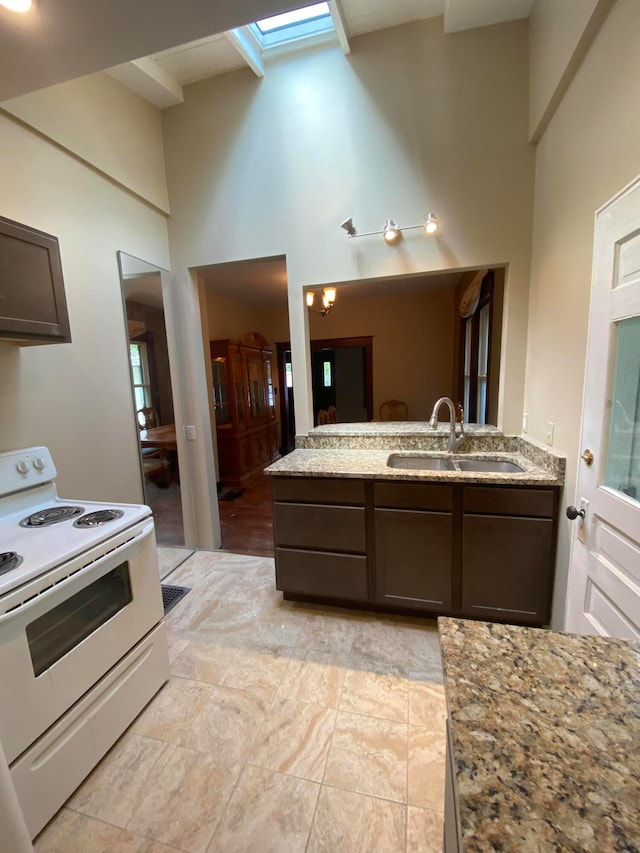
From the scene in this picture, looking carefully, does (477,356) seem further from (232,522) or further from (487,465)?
(232,522)

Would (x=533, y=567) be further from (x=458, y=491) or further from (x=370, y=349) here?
(x=370, y=349)

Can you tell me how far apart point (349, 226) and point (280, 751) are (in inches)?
109

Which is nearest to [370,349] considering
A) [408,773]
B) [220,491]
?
[220,491]

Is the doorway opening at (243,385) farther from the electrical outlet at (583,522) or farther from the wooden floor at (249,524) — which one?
the electrical outlet at (583,522)

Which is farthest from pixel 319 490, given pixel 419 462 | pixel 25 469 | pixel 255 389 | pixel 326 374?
pixel 326 374

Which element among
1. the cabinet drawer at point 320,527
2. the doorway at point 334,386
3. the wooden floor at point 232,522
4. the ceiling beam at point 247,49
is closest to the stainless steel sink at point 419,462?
the cabinet drawer at point 320,527

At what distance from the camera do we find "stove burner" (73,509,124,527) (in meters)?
1.47

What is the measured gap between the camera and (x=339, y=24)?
6.86ft

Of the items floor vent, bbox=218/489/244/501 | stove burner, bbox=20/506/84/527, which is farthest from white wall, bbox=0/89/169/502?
floor vent, bbox=218/489/244/501

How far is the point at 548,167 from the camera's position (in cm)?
191

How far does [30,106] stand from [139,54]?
35.3 inches

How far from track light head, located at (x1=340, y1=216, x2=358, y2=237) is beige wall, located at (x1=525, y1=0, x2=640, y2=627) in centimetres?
110

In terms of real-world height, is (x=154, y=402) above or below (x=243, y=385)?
below

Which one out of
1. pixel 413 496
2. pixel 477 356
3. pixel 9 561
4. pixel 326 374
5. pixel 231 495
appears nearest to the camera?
pixel 9 561
